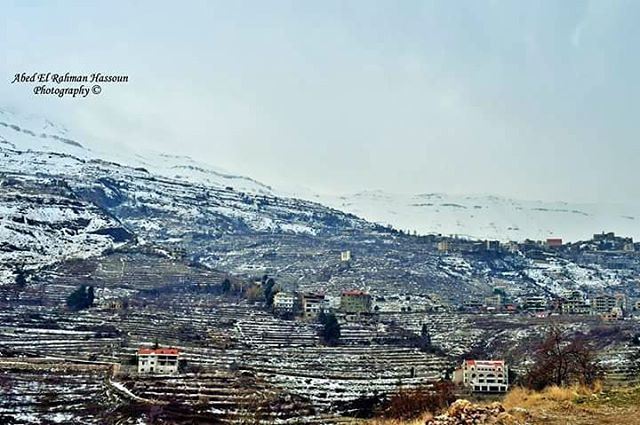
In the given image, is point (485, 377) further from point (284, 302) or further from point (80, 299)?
point (80, 299)

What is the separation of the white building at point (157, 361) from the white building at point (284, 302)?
31610mm

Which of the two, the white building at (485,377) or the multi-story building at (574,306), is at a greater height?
the multi-story building at (574,306)

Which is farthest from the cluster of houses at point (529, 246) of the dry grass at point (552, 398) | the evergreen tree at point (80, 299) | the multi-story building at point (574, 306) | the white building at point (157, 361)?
the dry grass at point (552, 398)

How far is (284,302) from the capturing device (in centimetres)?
7731

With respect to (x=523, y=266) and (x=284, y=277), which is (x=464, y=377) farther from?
(x=523, y=266)

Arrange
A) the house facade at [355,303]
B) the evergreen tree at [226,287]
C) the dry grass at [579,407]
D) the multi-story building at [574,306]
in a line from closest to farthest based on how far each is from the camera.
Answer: the dry grass at [579,407] → the house facade at [355,303] → the evergreen tree at [226,287] → the multi-story building at [574,306]

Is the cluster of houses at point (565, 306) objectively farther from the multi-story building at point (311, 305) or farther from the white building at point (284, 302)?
the white building at point (284, 302)

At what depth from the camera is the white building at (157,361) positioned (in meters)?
42.9

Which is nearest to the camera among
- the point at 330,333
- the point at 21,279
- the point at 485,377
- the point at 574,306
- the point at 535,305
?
the point at 485,377

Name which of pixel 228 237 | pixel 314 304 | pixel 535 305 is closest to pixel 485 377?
pixel 314 304

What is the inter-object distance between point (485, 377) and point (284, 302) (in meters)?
39.3

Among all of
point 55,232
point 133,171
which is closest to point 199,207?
point 133,171

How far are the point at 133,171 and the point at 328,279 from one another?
85.2m

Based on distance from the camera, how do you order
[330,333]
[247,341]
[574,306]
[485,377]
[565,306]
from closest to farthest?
[485,377] → [247,341] → [330,333] → [565,306] → [574,306]
